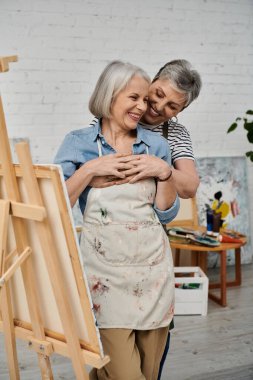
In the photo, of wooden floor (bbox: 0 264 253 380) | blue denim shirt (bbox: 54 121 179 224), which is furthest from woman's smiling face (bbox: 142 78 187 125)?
wooden floor (bbox: 0 264 253 380)

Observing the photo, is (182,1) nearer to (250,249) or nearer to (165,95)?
(250,249)

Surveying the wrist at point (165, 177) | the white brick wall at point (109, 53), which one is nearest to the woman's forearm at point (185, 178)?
the wrist at point (165, 177)

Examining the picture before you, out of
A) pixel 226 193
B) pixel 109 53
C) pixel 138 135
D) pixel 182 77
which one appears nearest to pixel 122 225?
pixel 138 135

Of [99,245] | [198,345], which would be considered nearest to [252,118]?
[198,345]

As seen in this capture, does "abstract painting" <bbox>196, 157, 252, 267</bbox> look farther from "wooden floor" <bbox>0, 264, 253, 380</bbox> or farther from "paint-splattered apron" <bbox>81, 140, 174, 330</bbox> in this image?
"paint-splattered apron" <bbox>81, 140, 174, 330</bbox>

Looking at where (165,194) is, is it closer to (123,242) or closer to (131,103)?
(123,242)

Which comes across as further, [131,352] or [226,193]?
[226,193]

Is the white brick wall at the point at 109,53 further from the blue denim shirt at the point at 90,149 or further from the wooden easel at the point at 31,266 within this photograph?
the wooden easel at the point at 31,266

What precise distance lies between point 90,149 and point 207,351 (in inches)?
74.6

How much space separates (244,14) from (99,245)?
3.81 meters

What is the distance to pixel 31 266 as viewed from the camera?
4.96ft

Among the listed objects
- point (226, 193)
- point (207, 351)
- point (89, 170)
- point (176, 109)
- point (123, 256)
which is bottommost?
point (207, 351)

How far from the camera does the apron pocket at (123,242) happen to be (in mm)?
1656

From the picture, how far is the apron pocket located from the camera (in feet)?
5.43
